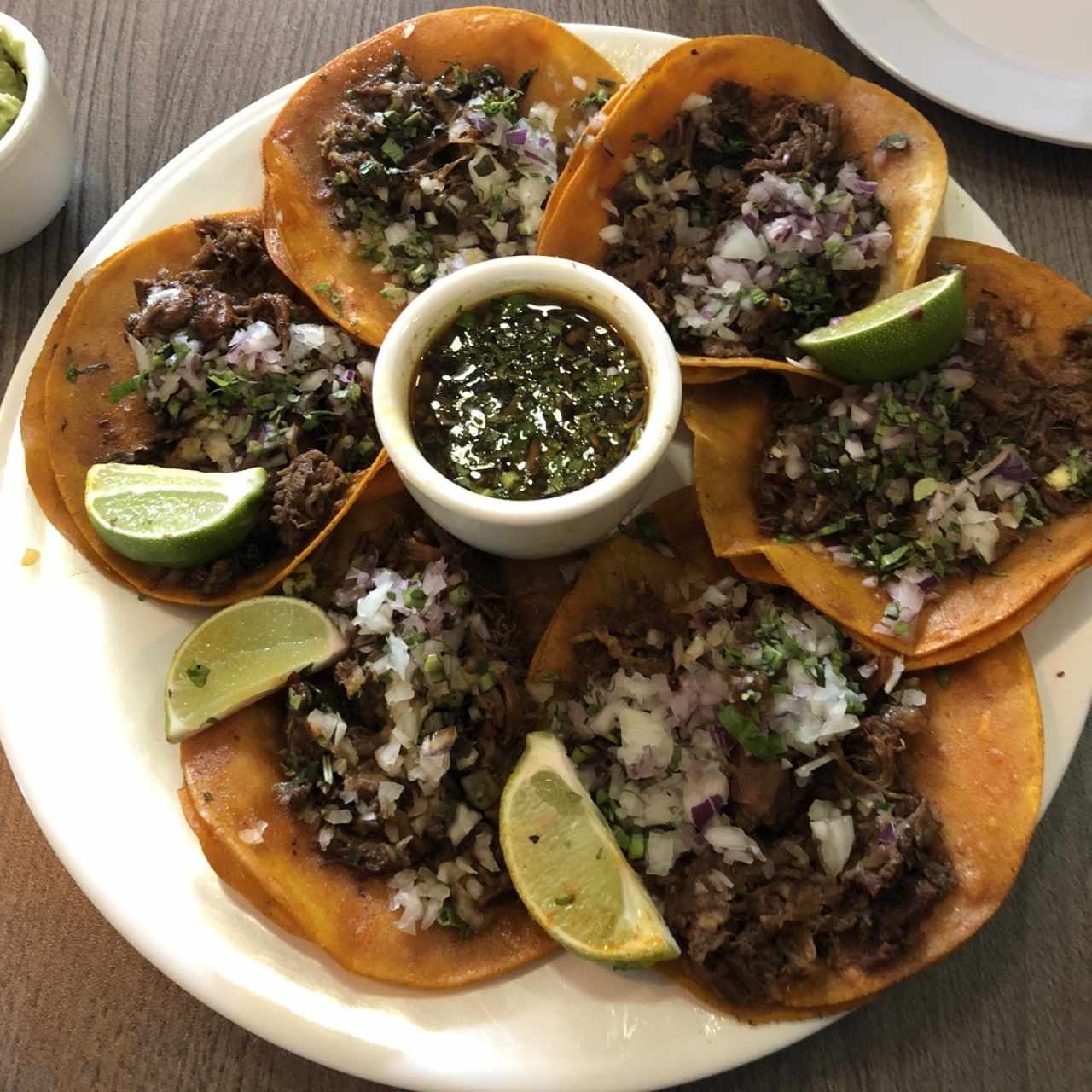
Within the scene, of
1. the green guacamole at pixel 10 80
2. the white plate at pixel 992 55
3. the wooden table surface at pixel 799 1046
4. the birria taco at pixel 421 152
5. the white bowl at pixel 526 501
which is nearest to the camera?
the white bowl at pixel 526 501

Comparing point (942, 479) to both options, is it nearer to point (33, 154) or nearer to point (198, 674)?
point (198, 674)

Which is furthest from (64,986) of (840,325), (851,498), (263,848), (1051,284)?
(1051,284)

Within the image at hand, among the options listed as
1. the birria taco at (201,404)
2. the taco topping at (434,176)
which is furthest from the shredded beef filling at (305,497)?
the taco topping at (434,176)

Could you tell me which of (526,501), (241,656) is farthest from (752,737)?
(241,656)

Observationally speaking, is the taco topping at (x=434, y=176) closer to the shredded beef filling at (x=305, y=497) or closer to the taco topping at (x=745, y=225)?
the taco topping at (x=745, y=225)

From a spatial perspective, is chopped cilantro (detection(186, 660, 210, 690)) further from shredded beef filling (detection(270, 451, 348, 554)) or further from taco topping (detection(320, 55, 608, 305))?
taco topping (detection(320, 55, 608, 305))

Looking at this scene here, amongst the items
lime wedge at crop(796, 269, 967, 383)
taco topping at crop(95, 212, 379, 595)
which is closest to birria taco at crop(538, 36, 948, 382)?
lime wedge at crop(796, 269, 967, 383)
